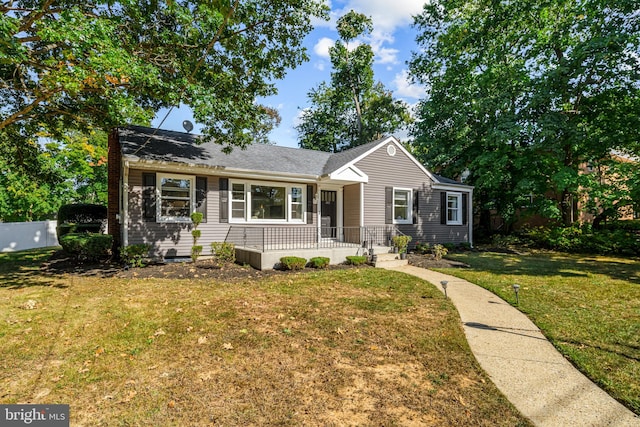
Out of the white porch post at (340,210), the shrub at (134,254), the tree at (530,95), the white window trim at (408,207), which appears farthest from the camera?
the white window trim at (408,207)

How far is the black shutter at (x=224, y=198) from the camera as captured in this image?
421 inches

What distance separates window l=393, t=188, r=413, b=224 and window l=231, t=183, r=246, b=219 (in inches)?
278

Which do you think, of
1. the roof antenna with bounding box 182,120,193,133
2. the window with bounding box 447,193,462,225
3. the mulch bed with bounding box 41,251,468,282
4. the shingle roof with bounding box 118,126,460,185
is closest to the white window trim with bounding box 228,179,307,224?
the shingle roof with bounding box 118,126,460,185

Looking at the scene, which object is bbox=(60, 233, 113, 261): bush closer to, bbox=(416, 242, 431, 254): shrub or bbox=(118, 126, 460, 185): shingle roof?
bbox=(118, 126, 460, 185): shingle roof

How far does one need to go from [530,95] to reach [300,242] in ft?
45.6

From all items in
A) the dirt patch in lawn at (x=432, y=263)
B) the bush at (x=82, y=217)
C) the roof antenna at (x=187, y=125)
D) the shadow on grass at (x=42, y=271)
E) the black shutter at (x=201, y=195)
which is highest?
the roof antenna at (x=187, y=125)

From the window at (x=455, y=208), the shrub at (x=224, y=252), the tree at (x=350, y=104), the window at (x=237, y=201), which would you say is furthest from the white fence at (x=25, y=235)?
the window at (x=455, y=208)

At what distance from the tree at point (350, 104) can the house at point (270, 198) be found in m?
12.7

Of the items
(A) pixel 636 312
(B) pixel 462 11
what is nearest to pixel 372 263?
(A) pixel 636 312

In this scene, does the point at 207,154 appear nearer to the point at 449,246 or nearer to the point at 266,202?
the point at 266,202

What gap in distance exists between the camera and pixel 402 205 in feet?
46.7

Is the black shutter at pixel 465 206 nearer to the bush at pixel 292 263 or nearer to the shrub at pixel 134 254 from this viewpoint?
the bush at pixel 292 263

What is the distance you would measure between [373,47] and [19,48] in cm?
2553

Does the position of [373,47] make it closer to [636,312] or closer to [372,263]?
[372,263]
